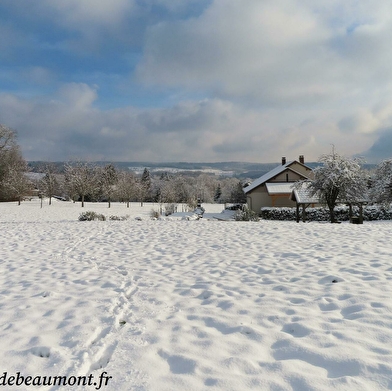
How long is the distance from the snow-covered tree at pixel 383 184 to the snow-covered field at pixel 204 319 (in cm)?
1843

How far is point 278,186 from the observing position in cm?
3141

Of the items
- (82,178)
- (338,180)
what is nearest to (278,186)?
(338,180)

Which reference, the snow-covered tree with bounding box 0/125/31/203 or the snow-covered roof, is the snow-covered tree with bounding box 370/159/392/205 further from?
Result: the snow-covered tree with bounding box 0/125/31/203

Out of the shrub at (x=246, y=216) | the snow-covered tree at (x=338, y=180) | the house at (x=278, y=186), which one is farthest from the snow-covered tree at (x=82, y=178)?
the snow-covered tree at (x=338, y=180)

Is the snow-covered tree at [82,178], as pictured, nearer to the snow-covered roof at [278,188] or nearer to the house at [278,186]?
the house at [278,186]

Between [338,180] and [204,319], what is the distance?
1665cm

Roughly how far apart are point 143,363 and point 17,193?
4461cm

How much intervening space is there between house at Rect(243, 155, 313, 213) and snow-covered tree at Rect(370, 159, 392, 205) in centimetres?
790

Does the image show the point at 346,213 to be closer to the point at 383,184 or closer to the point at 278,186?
the point at 383,184

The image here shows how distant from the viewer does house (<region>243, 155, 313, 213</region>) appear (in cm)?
3102

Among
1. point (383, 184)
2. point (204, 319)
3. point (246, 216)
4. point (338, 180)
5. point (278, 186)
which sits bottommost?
point (204, 319)

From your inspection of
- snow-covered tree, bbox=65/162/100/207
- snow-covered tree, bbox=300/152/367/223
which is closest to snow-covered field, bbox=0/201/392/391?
snow-covered tree, bbox=300/152/367/223

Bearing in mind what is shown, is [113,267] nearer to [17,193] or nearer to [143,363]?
Answer: [143,363]

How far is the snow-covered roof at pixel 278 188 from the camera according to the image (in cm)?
2999
